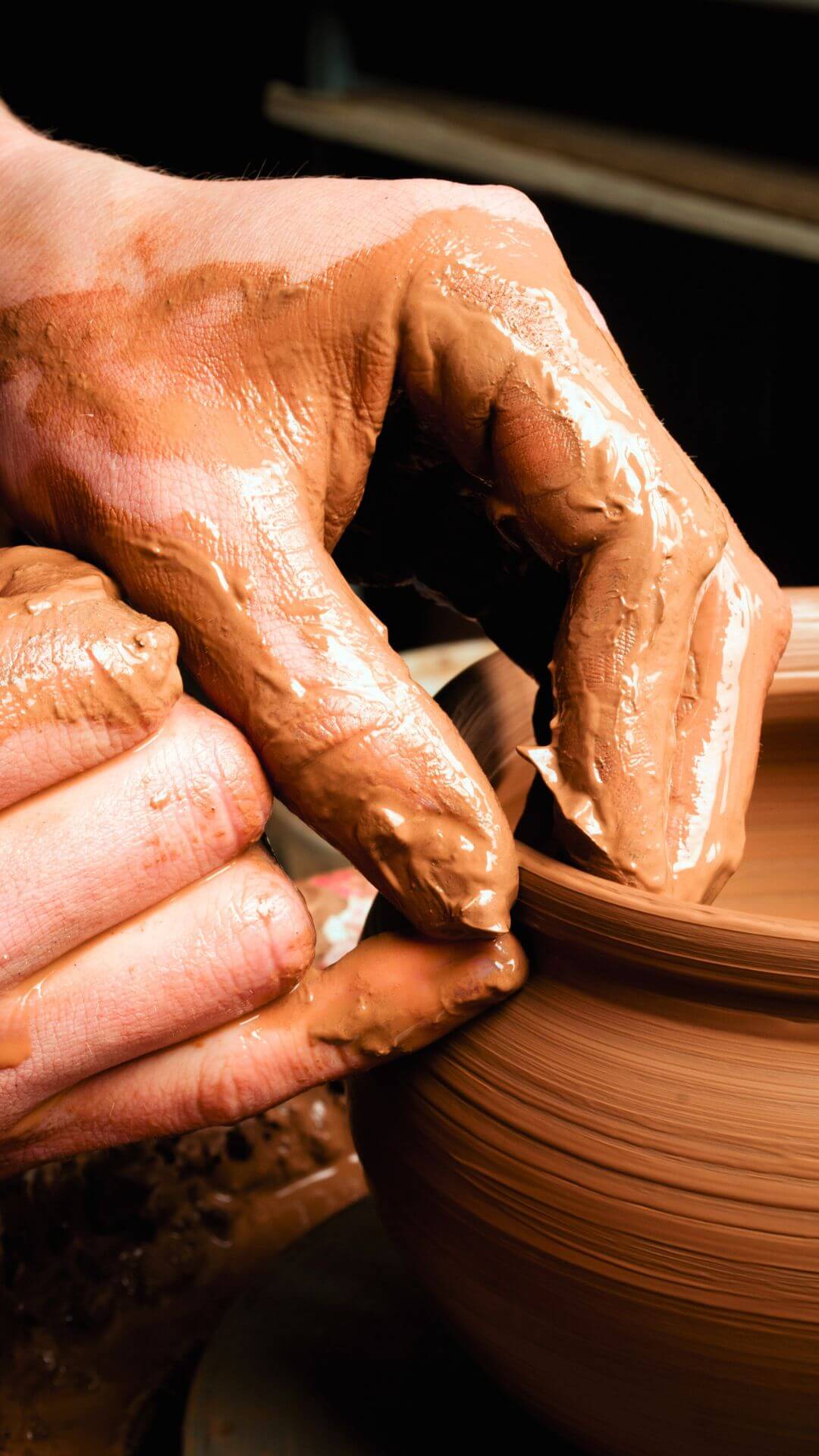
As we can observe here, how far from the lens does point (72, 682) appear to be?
0.83m

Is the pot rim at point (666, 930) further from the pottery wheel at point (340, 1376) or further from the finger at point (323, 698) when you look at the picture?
the pottery wheel at point (340, 1376)

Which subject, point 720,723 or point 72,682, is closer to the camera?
point 72,682

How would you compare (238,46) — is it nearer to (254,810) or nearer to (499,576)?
(499,576)

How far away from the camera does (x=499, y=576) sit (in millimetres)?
1173

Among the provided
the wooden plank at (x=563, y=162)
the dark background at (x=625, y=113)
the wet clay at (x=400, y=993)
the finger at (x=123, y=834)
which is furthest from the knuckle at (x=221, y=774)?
the dark background at (x=625, y=113)

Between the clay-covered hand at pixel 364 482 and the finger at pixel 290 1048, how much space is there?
45 millimetres

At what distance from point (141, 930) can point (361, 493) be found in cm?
34

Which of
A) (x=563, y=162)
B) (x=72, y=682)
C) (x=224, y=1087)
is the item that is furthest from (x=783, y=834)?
(x=563, y=162)

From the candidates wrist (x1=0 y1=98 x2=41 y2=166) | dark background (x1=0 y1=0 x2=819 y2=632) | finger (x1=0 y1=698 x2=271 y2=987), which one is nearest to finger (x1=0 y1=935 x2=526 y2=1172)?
finger (x1=0 y1=698 x2=271 y2=987)

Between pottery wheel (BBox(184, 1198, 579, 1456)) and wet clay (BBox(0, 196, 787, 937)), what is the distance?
1.42 feet

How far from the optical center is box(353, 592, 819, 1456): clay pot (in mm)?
786

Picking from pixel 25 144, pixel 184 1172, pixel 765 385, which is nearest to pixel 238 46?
pixel 765 385

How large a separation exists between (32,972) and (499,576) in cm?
52

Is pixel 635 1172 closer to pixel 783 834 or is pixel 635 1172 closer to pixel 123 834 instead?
pixel 123 834
